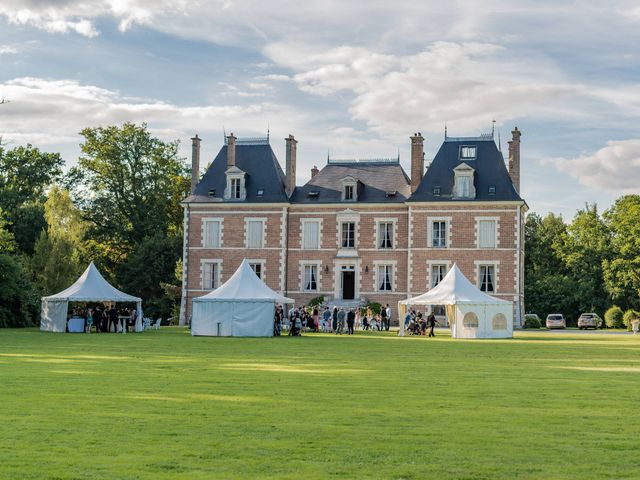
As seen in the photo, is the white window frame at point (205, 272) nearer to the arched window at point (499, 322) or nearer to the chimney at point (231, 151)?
the chimney at point (231, 151)

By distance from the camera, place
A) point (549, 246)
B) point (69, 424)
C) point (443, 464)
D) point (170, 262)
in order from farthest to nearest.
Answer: point (549, 246)
point (170, 262)
point (69, 424)
point (443, 464)

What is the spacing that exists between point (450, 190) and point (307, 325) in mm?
11273

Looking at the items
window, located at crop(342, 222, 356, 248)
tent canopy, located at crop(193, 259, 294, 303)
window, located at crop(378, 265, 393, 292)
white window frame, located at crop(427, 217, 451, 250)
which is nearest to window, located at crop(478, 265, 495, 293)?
white window frame, located at crop(427, 217, 451, 250)

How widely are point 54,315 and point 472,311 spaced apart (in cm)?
1596

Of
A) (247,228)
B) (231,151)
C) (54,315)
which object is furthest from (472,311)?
(231,151)

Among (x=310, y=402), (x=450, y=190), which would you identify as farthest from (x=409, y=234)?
(x=310, y=402)

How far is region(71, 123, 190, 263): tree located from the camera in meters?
55.5

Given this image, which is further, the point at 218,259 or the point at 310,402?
the point at 218,259

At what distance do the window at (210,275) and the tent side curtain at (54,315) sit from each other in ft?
43.4

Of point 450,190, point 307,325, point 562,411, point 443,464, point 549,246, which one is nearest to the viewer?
point 443,464

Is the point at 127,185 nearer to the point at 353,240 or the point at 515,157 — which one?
the point at 353,240

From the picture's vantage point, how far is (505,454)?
777cm

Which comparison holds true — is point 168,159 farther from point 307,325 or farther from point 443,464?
point 443,464

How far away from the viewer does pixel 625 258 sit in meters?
57.3
